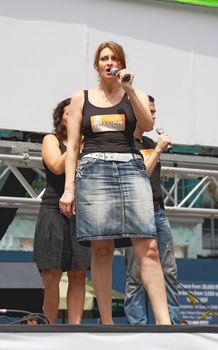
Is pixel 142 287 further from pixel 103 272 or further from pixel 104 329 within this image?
pixel 104 329

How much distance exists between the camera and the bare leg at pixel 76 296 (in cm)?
410

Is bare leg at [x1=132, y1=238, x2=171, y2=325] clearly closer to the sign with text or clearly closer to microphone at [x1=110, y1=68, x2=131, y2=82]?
microphone at [x1=110, y1=68, x2=131, y2=82]

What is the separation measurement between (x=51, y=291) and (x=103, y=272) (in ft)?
2.11

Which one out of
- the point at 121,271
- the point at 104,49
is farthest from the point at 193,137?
the point at 104,49

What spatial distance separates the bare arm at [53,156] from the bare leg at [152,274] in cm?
76

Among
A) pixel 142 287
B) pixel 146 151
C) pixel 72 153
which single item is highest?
pixel 72 153

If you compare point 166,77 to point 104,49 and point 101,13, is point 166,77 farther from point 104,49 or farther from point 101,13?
point 104,49

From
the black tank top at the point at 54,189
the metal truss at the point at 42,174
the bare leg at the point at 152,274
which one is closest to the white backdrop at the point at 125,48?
the metal truss at the point at 42,174

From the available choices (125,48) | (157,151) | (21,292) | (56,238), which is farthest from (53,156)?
(125,48)

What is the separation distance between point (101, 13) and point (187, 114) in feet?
3.50

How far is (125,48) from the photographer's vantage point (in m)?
6.17

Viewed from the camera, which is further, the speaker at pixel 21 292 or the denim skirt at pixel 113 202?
the speaker at pixel 21 292

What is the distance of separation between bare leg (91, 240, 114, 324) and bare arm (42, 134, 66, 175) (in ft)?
2.13

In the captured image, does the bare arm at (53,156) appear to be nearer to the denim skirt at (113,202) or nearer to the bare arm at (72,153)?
the bare arm at (72,153)
